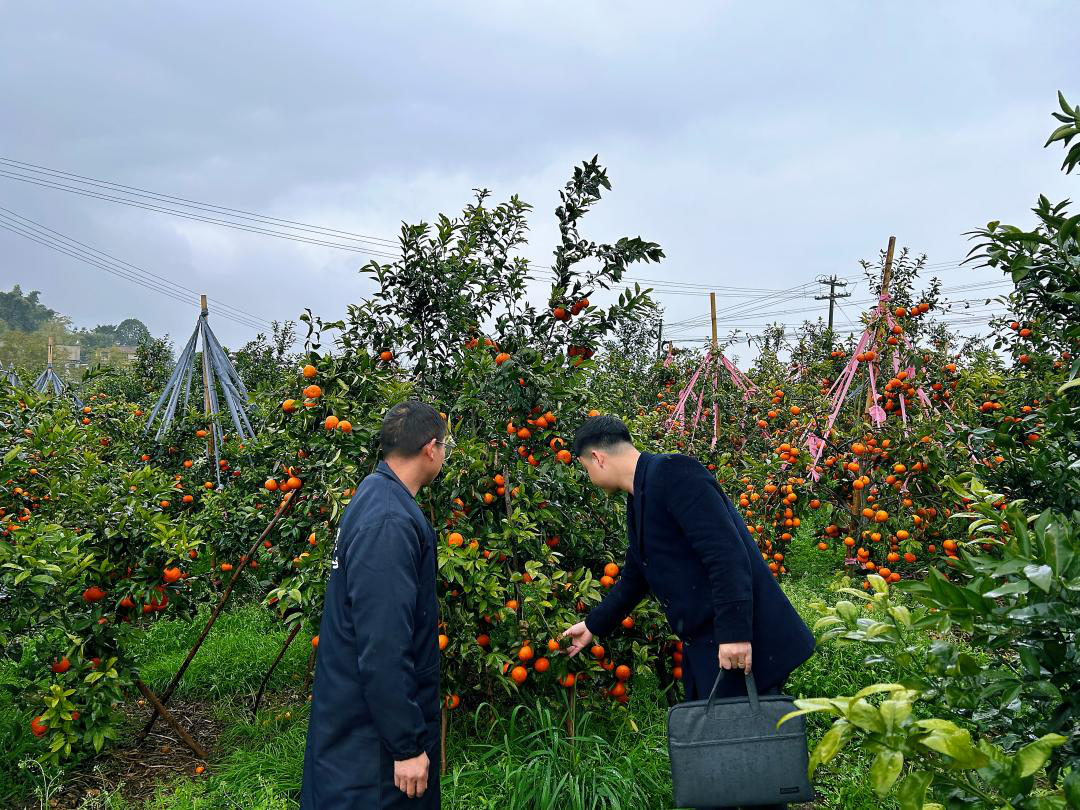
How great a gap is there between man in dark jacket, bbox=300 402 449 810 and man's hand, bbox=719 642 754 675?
2.83 feet

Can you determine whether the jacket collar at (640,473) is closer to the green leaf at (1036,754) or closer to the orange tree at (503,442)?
the orange tree at (503,442)

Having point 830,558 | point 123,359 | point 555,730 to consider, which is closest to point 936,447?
point 830,558

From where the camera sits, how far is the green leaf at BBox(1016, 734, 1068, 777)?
838 mm

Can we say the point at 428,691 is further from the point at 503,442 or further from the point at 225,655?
the point at 225,655

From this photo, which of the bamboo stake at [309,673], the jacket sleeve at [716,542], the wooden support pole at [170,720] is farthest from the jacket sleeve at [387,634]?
the bamboo stake at [309,673]

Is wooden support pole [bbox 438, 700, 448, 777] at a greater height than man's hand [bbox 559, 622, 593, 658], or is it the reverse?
man's hand [bbox 559, 622, 593, 658]

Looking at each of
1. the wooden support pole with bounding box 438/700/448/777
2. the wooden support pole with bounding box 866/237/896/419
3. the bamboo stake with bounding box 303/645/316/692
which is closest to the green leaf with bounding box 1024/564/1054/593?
the wooden support pole with bounding box 438/700/448/777

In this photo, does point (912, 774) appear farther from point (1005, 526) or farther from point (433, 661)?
point (433, 661)

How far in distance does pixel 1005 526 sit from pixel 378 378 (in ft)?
7.76

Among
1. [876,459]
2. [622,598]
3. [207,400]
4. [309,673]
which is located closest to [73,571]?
[309,673]

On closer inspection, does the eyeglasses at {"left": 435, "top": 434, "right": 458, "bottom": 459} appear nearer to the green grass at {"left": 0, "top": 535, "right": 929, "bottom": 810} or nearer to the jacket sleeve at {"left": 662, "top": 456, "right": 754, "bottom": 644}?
the jacket sleeve at {"left": 662, "top": 456, "right": 754, "bottom": 644}

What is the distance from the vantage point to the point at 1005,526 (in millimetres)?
1354

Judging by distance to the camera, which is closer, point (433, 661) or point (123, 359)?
point (433, 661)

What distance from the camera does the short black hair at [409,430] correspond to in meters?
2.15
